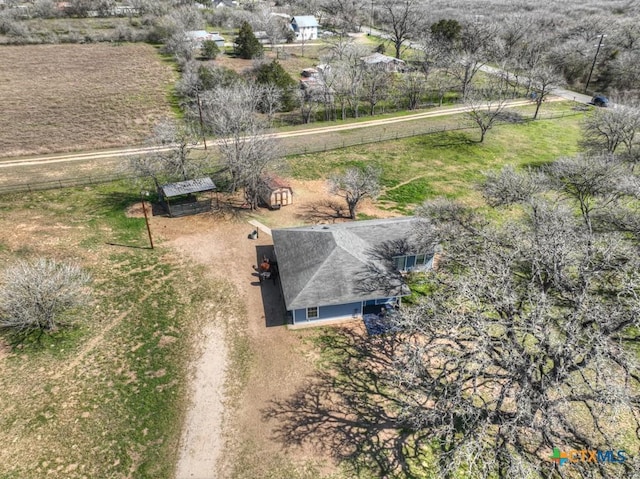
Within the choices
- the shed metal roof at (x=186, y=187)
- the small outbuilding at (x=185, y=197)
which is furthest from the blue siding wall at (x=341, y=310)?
the shed metal roof at (x=186, y=187)

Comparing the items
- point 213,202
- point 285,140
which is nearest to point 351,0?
point 285,140

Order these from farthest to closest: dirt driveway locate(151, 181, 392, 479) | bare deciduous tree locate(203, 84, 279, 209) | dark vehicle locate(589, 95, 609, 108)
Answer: dark vehicle locate(589, 95, 609, 108) < bare deciduous tree locate(203, 84, 279, 209) < dirt driveway locate(151, 181, 392, 479)

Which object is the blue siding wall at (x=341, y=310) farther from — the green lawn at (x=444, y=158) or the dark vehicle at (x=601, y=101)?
the dark vehicle at (x=601, y=101)

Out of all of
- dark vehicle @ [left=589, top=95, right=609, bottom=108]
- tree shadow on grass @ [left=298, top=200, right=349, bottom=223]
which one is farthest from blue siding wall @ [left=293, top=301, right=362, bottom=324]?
dark vehicle @ [left=589, top=95, right=609, bottom=108]

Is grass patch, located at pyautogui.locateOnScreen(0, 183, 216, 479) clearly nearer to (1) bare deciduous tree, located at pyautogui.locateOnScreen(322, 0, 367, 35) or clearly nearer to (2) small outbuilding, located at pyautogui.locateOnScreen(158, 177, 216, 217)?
(2) small outbuilding, located at pyautogui.locateOnScreen(158, 177, 216, 217)

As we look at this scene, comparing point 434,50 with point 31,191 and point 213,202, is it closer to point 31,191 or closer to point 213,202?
point 213,202

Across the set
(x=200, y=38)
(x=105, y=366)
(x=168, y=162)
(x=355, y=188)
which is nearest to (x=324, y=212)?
(x=355, y=188)

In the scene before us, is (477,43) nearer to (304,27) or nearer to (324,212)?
(304,27)
